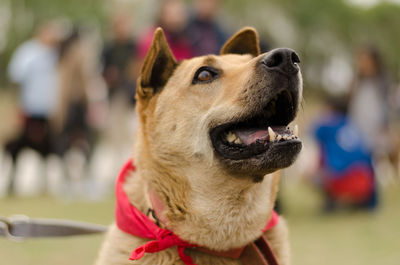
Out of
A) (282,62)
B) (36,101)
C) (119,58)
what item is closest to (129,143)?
(119,58)

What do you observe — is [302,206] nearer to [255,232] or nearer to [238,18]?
[255,232]

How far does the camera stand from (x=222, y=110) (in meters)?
2.73

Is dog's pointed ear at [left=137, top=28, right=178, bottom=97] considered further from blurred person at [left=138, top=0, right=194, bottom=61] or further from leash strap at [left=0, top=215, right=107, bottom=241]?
blurred person at [left=138, top=0, right=194, bottom=61]

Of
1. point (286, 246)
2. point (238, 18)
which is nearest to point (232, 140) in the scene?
point (286, 246)

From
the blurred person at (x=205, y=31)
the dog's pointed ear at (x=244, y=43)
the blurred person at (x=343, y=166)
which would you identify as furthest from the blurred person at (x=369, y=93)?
the dog's pointed ear at (x=244, y=43)

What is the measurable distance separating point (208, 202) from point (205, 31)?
4.00 m

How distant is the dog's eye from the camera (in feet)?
9.68

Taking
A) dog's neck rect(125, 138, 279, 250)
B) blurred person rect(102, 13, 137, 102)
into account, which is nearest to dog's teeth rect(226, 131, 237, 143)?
dog's neck rect(125, 138, 279, 250)

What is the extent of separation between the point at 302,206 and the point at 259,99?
549 cm

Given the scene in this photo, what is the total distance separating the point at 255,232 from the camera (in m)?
2.68

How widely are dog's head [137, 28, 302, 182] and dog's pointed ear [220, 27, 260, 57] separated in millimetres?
183

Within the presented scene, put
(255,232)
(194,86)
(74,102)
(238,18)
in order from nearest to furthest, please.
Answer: (255,232) → (194,86) → (74,102) → (238,18)

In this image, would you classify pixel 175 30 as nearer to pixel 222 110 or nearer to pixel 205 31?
pixel 205 31

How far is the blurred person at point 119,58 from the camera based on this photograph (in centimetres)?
827
